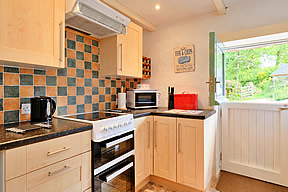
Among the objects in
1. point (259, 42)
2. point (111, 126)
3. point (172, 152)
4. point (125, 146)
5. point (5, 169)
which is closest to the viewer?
point (5, 169)

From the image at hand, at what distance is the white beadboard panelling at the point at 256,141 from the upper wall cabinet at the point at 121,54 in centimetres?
156

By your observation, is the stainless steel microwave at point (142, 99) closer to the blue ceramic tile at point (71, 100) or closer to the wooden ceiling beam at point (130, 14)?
the blue ceramic tile at point (71, 100)

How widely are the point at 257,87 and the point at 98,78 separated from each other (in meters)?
2.26

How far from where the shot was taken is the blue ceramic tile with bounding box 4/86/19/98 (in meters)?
1.46

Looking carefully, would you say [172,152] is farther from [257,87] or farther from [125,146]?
[257,87]

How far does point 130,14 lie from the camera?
2430 mm

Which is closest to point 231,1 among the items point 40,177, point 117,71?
point 117,71

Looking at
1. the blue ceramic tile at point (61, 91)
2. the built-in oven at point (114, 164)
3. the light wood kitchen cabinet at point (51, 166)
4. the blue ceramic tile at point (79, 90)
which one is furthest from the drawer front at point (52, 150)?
the blue ceramic tile at point (79, 90)

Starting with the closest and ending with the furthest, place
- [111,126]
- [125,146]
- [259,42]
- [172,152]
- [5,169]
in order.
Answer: [5,169], [111,126], [125,146], [172,152], [259,42]

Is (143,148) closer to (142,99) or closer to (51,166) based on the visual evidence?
(142,99)

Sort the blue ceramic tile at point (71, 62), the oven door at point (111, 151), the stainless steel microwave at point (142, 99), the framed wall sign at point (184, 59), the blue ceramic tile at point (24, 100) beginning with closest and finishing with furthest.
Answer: the oven door at point (111, 151) → the blue ceramic tile at point (24, 100) → the blue ceramic tile at point (71, 62) → the stainless steel microwave at point (142, 99) → the framed wall sign at point (184, 59)

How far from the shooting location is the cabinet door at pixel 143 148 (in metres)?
2.00

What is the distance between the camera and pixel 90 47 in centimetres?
220

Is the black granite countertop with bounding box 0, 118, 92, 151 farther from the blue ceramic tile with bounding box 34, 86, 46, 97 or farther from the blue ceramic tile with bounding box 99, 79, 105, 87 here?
the blue ceramic tile with bounding box 99, 79, 105, 87
